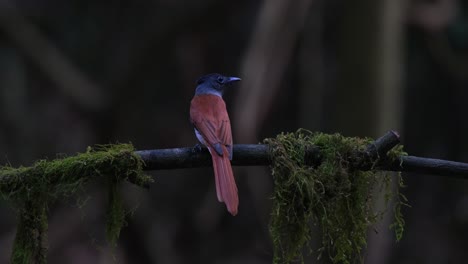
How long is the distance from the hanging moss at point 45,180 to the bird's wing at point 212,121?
27.6 inches

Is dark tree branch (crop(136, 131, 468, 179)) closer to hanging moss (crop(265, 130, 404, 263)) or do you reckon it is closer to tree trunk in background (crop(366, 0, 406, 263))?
hanging moss (crop(265, 130, 404, 263))

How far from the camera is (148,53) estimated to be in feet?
25.8

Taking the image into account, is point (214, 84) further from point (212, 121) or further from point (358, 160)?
point (358, 160)

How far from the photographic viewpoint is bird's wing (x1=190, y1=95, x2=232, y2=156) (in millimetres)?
3945

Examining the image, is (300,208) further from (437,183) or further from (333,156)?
(437,183)

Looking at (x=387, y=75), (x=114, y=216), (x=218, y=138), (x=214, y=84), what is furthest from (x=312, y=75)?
(x=114, y=216)

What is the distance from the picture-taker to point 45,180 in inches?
122

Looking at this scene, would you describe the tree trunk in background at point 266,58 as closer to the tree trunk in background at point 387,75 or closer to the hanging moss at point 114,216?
the tree trunk in background at point 387,75

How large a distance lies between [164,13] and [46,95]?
3.09 metres

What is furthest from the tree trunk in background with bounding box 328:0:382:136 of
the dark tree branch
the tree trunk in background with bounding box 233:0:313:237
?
the dark tree branch

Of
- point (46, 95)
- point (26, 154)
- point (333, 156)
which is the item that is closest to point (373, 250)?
point (333, 156)

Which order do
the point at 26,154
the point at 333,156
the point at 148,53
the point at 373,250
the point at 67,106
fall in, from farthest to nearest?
the point at 67,106 < the point at 26,154 < the point at 148,53 < the point at 373,250 < the point at 333,156

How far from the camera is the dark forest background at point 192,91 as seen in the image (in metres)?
6.77

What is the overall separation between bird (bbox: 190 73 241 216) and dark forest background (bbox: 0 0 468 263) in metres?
1.42
